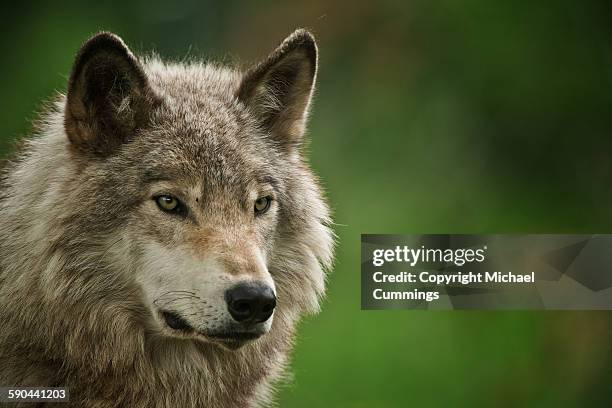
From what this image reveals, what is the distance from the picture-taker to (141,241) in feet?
11.6

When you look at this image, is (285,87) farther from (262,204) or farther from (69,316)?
(69,316)

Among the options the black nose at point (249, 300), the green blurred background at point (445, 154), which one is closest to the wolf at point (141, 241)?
the black nose at point (249, 300)

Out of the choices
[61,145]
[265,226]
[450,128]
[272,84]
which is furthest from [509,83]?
[61,145]

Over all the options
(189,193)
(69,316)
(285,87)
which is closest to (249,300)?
(189,193)

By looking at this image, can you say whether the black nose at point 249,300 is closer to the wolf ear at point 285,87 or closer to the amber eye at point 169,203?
the amber eye at point 169,203

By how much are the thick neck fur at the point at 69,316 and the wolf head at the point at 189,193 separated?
0.21ft

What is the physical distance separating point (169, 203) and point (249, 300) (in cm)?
53

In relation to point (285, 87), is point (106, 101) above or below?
below

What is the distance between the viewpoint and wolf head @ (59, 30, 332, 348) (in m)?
3.36

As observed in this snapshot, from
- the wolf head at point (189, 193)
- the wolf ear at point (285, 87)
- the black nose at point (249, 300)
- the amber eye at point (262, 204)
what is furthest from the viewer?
the wolf ear at point (285, 87)

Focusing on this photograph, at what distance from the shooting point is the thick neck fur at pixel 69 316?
11.8ft

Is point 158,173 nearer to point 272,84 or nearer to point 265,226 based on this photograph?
point 265,226

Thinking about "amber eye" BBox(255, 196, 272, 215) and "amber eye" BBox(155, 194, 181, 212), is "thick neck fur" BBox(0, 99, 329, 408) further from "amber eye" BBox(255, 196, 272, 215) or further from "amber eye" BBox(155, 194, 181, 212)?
"amber eye" BBox(255, 196, 272, 215)

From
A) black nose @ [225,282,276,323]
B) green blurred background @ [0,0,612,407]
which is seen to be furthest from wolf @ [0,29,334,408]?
green blurred background @ [0,0,612,407]
